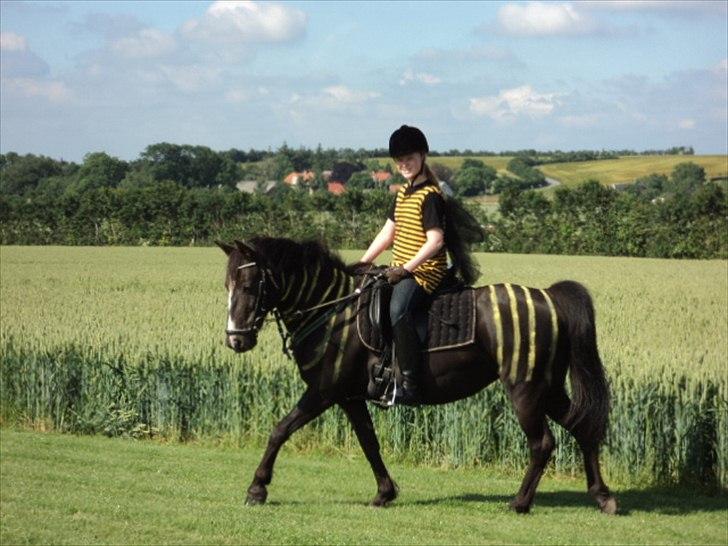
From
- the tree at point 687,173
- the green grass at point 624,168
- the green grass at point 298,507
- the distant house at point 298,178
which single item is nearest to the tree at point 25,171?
the distant house at point 298,178

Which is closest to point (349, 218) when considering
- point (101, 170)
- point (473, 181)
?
point (101, 170)

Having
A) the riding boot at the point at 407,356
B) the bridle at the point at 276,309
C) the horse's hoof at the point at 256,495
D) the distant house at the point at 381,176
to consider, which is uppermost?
the distant house at the point at 381,176

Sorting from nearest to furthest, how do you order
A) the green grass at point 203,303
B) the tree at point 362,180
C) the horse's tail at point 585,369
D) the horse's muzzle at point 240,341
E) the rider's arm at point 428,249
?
the horse's muzzle at point 240,341 → the rider's arm at point 428,249 → the horse's tail at point 585,369 → the green grass at point 203,303 → the tree at point 362,180

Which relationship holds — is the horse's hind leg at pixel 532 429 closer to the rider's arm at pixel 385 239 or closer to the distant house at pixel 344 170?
the rider's arm at pixel 385 239

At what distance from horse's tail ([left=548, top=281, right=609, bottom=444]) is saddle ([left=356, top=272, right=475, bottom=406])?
0.91 m

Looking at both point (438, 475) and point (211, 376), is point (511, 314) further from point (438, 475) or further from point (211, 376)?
point (211, 376)

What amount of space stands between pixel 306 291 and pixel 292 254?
352 millimetres

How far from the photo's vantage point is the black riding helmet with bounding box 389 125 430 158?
916cm

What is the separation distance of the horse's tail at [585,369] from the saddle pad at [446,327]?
0.86 meters

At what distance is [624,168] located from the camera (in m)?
129

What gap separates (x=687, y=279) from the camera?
38094 millimetres

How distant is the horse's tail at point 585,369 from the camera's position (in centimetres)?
945

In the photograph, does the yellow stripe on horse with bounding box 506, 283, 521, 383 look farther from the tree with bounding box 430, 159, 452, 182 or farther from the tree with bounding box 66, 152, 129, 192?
the tree with bounding box 66, 152, 129, 192

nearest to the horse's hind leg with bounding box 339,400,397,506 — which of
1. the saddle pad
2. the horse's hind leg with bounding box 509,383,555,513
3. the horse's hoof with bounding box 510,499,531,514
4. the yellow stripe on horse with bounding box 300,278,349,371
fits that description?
the yellow stripe on horse with bounding box 300,278,349,371
